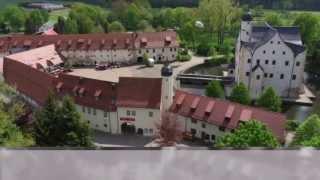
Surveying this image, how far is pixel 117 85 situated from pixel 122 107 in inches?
30.2

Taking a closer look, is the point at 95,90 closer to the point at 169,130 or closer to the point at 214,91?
the point at 169,130

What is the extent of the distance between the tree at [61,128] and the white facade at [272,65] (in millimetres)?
8904

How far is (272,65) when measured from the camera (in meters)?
18.7

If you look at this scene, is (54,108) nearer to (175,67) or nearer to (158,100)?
(158,100)

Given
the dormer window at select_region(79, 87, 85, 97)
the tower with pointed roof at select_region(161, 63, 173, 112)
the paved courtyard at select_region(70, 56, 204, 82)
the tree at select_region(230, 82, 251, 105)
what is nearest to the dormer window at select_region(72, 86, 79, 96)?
the dormer window at select_region(79, 87, 85, 97)

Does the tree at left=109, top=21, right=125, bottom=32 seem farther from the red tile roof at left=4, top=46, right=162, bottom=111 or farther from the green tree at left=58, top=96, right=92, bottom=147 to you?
the green tree at left=58, top=96, right=92, bottom=147

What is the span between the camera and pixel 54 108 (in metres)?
11.8

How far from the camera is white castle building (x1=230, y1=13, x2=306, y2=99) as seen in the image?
18.4 metres

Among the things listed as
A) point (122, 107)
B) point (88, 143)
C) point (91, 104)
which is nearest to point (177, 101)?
point (122, 107)

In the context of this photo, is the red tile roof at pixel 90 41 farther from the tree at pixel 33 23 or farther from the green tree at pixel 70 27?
the tree at pixel 33 23

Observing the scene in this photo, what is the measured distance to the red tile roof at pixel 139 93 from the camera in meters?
14.0

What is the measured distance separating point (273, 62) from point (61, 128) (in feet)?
34.2

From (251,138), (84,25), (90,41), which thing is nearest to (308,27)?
(90,41)

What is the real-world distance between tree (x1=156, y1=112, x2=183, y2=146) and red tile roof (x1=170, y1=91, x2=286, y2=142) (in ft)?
1.63
